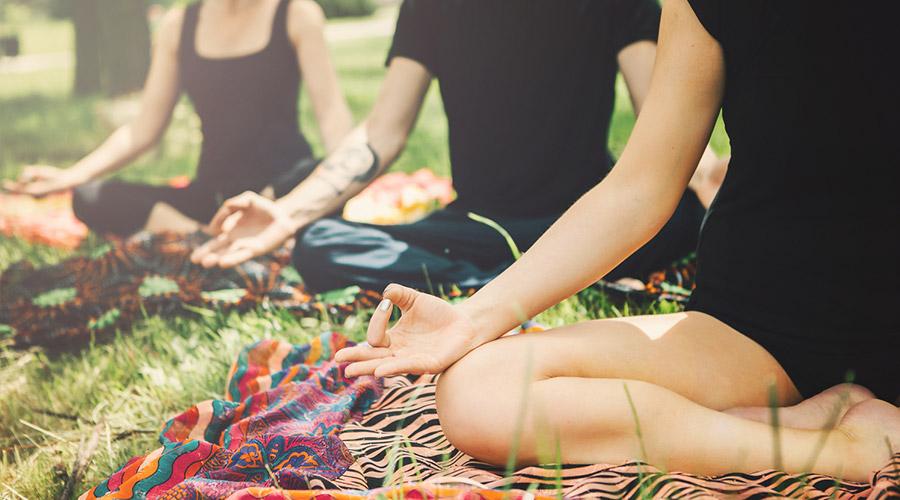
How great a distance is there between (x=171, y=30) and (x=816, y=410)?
8.89ft

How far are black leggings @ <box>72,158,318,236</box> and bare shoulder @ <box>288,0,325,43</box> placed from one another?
662mm

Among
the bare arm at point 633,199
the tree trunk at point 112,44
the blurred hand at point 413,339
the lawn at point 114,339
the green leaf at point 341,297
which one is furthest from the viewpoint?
the tree trunk at point 112,44

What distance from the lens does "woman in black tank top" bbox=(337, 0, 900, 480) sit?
4.70ft

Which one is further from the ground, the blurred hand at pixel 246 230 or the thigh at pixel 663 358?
the thigh at pixel 663 358

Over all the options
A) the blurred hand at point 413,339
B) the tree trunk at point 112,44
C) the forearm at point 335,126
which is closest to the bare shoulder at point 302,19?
the forearm at point 335,126

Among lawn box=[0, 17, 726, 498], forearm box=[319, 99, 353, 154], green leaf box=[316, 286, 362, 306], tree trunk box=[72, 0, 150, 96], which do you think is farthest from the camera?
tree trunk box=[72, 0, 150, 96]

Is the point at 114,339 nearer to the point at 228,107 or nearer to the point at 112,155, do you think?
the point at 112,155

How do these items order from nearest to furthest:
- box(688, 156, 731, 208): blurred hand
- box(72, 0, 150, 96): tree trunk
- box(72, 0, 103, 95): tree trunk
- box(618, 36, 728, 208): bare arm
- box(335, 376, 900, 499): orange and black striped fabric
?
1. box(335, 376, 900, 499): orange and black striped fabric
2. box(618, 36, 728, 208): bare arm
3. box(688, 156, 731, 208): blurred hand
4. box(72, 0, 150, 96): tree trunk
5. box(72, 0, 103, 95): tree trunk

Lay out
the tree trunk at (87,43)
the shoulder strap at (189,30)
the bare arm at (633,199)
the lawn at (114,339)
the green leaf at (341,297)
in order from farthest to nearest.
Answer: the tree trunk at (87,43) < the shoulder strap at (189,30) < the green leaf at (341,297) < the lawn at (114,339) < the bare arm at (633,199)

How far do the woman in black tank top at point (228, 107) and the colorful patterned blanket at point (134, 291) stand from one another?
14 cm

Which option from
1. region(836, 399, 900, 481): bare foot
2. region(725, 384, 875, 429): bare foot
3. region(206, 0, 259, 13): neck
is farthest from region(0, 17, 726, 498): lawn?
region(836, 399, 900, 481): bare foot

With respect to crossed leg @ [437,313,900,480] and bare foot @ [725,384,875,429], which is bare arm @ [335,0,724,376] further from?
bare foot @ [725,384,875,429]

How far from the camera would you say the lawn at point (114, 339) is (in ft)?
6.97

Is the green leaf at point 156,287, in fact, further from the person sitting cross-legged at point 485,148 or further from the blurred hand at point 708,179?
the blurred hand at point 708,179
